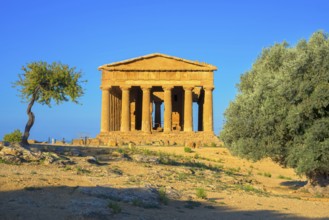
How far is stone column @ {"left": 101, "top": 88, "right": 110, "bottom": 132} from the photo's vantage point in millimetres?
54237

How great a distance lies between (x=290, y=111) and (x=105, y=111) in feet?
126

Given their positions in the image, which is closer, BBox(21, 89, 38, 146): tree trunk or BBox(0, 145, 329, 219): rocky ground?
BBox(0, 145, 329, 219): rocky ground

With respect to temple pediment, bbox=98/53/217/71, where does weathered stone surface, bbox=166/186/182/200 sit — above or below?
below

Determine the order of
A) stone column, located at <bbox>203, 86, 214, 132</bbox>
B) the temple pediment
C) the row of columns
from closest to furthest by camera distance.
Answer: the row of columns, the temple pediment, stone column, located at <bbox>203, 86, 214, 132</bbox>

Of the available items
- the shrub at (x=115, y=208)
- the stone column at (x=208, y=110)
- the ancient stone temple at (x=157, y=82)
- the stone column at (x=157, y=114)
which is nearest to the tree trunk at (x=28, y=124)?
the shrub at (x=115, y=208)

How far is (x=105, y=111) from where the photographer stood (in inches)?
2176

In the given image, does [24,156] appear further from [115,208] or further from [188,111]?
[188,111]

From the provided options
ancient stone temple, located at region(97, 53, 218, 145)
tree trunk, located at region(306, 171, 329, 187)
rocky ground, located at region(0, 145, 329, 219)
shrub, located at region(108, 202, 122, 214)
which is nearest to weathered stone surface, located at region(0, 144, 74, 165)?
rocky ground, located at region(0, 145, 329, 219)

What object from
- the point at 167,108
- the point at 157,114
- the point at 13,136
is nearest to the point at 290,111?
the point at 13,136

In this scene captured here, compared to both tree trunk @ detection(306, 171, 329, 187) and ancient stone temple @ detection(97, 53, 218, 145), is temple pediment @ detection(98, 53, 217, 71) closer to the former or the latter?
ancient stone temple @ detection(97, 53, 218, 145)

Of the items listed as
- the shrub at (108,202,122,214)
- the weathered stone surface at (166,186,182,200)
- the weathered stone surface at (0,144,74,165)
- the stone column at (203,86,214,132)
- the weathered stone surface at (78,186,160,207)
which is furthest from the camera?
the stone column at (203,86,214,132)

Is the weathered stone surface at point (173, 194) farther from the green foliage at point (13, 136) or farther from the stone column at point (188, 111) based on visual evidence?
the stone column at point (188, 111)

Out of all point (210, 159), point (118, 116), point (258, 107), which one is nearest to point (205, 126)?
point (118, 116)

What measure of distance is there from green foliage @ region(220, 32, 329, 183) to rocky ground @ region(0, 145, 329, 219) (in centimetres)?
212
